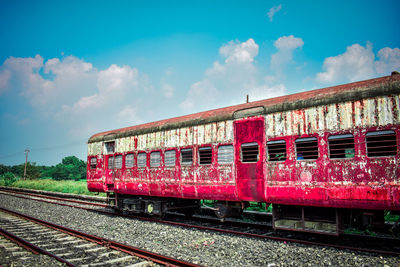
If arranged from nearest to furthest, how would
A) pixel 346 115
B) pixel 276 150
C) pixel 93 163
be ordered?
pixel 346 115
pixel 276 150
pixel 93 163

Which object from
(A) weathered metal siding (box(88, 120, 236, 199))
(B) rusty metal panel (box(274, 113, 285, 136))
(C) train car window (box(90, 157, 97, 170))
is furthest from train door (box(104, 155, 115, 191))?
(B) rusty metal panel (box(274, 113, 285, 136))

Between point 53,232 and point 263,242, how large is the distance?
696 centimetres

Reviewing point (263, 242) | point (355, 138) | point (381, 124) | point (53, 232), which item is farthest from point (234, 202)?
point (53, 232)

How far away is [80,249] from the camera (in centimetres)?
721

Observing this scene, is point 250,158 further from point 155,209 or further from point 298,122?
point 155,209

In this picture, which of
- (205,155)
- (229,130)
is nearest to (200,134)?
(205,155)

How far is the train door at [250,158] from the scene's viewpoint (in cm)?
804

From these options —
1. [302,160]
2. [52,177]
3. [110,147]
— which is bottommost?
[52,177]

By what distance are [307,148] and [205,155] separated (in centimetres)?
353

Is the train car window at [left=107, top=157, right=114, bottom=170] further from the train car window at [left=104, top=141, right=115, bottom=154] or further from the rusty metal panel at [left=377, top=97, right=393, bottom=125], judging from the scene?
the rusty metal panel at [left=377, top=97, right=393, bottom=125]

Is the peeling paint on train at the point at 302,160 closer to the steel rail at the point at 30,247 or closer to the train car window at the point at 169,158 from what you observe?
the train car window at the point at 169,158

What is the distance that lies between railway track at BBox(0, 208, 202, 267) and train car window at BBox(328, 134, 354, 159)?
4479 mm

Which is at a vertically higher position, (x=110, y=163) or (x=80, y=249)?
(x=110, y=163)

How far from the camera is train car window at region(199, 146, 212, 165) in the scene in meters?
9.39
